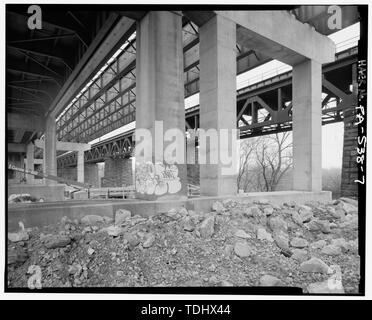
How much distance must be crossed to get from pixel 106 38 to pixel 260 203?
8.01m

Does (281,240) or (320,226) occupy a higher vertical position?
(320,226)

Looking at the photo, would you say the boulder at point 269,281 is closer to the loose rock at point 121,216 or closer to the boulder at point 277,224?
the boulder at point 277,224

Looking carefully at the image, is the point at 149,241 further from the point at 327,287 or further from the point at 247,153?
the point at 247,153

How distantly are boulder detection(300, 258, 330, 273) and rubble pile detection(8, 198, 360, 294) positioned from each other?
20mm

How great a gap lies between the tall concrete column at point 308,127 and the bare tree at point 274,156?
39.9ft

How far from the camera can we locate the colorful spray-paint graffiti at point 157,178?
6.21 metres

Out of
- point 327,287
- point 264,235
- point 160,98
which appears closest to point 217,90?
point 160,98

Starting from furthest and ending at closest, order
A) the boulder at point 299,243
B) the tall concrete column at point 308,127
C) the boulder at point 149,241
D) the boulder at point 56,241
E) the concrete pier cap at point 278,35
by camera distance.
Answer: the tall concrete column at point 308,127, the concrete pier cap at point 278,35, the boulder at point 299,243, the boulder at point 149,241, the boulder at point 56,241

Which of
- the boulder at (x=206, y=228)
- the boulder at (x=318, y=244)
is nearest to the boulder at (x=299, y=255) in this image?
the boulder at (x=318, y=244)

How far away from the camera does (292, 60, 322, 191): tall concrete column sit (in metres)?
10.2

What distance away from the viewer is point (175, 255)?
4914 millimetres

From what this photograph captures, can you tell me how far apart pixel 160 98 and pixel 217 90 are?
2027mm

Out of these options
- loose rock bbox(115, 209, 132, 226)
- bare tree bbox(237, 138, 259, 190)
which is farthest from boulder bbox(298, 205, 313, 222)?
bare tree bbox(237, 138, 259, 190)
